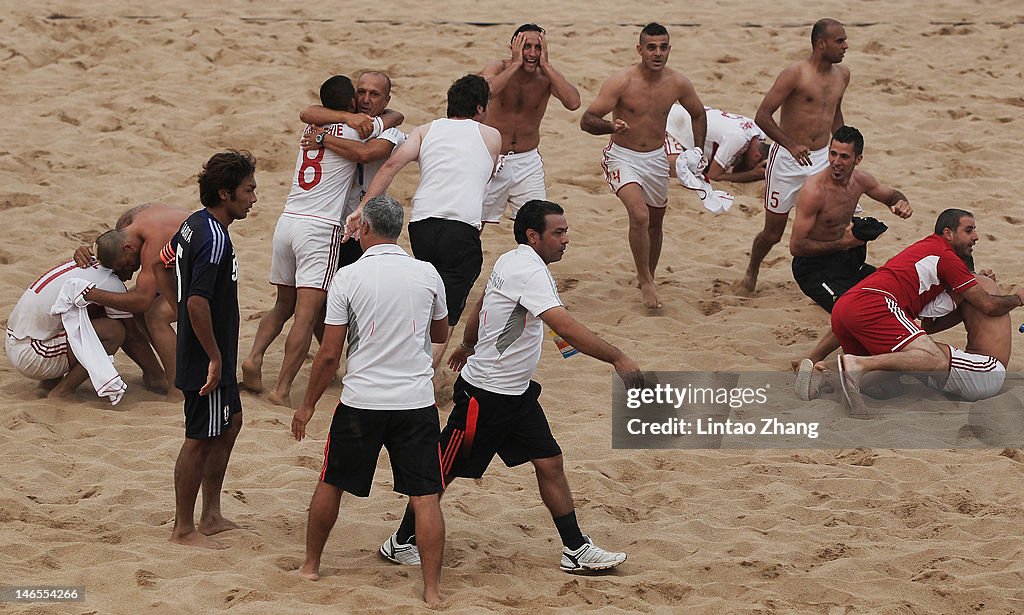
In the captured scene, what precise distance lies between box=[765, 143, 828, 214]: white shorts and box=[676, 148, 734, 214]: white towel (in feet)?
1.03

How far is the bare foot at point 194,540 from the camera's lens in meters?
5.43

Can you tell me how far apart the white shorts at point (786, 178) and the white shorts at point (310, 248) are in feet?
10.9

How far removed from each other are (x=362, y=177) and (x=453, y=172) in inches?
29.5

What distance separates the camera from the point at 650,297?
8797 millimetres

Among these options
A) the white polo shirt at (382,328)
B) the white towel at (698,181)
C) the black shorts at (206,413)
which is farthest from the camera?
the white towel at (698,181)

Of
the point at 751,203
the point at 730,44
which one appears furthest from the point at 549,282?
the point at 730,44

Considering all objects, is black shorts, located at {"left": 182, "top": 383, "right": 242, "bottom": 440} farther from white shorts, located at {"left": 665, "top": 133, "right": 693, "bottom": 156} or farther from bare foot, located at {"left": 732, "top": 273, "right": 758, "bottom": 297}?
white shorts, located at {"left": 665, "top": 133, "right": 693, "bottom": 156}

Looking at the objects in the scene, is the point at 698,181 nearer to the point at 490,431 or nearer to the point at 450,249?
the point at 450,249

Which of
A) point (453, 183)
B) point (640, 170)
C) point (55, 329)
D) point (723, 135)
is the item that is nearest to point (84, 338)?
point (55, 329)

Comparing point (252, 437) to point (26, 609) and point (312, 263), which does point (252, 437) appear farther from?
point (26, 609)

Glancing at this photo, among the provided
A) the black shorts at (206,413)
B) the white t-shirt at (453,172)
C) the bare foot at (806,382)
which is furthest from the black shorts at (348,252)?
the bare foot at (806,382)

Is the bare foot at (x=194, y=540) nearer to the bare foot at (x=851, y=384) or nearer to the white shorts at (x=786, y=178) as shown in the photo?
the bare foot at (x=851, y=384)

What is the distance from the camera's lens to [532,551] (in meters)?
5.69

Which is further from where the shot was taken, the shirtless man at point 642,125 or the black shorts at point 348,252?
the shirtless man at point 642,125
